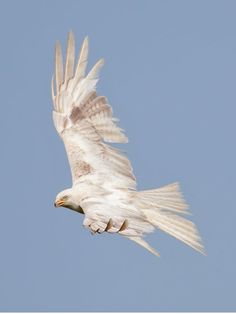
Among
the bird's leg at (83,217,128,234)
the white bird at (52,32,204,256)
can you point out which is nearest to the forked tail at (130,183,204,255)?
the white bird at (52,32,204,256)

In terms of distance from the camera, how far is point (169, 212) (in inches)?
625

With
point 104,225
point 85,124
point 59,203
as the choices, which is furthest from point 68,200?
point 104,225

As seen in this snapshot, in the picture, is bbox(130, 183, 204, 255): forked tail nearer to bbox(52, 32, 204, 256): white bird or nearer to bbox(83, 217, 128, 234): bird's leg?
bbox(52, 32, 204, 256): white bird

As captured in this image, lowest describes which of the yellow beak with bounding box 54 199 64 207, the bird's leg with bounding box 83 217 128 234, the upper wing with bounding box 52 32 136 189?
the bird's leg with bounding box 83 217 128 234

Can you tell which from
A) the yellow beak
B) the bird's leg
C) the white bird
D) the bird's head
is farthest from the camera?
the yellow beak

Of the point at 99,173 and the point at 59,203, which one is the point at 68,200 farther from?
the point at 99,173

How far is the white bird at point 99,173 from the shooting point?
1512 centimetres

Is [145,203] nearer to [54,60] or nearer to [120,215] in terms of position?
[120,215]

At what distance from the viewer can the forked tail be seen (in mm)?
15250

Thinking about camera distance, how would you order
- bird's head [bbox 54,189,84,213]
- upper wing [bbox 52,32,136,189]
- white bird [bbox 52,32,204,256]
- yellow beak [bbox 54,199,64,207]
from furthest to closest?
1. upper wing [bbox 52,32,136,189]
2. yellow beak [bbox 54,199,64,207]
3. bird's head [bbox 54,189,84,213]
4. white bird [bbox 52,32,204,256]

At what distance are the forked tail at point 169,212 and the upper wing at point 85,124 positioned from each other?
41 cm

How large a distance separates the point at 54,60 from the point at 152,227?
158 inches

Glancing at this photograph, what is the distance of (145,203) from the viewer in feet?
52.6

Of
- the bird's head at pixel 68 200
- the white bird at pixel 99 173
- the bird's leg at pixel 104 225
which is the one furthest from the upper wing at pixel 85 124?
the bird's leg at pixel 104 225
